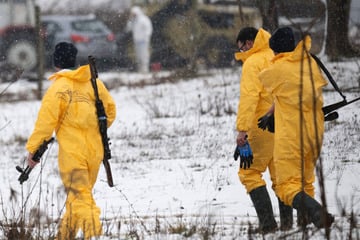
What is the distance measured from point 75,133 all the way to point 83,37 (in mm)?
15723

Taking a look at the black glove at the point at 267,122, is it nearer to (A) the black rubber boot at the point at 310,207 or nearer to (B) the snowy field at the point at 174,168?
(A) the black rubber boot at the point at 310,207

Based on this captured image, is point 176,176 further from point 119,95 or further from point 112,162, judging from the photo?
point 119,95

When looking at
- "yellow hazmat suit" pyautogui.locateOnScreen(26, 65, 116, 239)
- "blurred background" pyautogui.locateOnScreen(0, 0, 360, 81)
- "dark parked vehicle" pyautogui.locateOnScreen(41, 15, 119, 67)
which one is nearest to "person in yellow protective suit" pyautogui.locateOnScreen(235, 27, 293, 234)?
"yellow hazmat suit" pyautogui.locateOnScreen(26, 65, 116, 239)

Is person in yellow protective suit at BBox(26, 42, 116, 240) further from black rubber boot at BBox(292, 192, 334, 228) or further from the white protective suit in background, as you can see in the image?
the white protective suit in background

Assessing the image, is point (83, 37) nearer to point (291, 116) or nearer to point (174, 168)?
point (174, 168)

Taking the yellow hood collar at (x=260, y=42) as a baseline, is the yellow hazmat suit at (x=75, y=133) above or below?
below

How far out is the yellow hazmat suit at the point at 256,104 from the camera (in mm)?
6945

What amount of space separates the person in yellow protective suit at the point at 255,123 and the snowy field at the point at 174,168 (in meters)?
0.26

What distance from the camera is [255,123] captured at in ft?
23.7

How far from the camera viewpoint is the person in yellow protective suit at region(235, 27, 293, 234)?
6926 millimetres

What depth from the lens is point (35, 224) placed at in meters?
6.12

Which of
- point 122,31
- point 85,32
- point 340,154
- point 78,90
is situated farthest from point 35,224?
point 122,31

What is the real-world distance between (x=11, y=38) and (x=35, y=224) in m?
17.3

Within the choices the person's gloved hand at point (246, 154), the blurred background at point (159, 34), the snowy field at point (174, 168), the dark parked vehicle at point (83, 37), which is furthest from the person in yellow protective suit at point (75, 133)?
the dark parked vehicle at point (83, 37)
